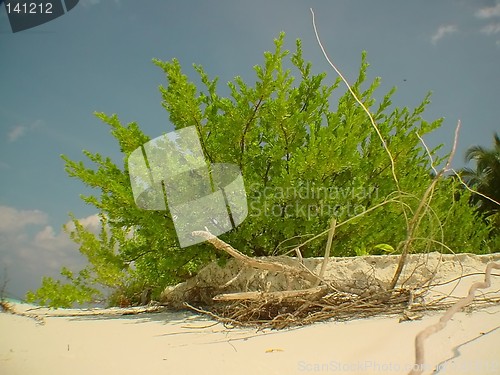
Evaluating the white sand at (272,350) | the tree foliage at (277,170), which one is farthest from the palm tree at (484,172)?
the white sand at (272,350)

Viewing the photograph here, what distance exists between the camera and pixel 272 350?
1.81 m

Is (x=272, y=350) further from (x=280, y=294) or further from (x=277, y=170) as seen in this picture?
(x=277, y=170)

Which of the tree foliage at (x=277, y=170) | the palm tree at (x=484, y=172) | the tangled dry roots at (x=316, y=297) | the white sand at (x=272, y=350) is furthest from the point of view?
the palm tree at (x=484, y=172)

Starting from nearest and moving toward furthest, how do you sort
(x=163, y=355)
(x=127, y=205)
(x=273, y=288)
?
(x=163, y=355)
(x=273, y=288)
(x=127, y=205)

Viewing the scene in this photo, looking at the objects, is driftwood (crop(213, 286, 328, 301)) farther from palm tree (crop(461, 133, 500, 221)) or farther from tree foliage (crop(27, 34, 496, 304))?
palm tree (crop(461, 133, 500, 221))

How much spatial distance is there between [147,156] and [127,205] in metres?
0.55

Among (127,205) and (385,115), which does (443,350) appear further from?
(385,115)

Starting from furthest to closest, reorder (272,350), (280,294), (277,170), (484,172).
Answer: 1. (484,172)
2. (277,170)
3. (280,294)
4. (272,350)

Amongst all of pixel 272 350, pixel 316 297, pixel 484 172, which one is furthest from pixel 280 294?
pixel 484 172

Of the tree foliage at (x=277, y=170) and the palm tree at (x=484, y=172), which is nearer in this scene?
the tree foliage at (x=277, y=170)

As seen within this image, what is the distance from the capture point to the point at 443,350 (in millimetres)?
1529

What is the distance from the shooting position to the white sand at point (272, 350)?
4.89 ft

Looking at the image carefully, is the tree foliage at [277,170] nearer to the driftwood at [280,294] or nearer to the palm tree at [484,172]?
the driftwood at [280,294]

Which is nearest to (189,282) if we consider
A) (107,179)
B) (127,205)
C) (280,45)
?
(127,205)
